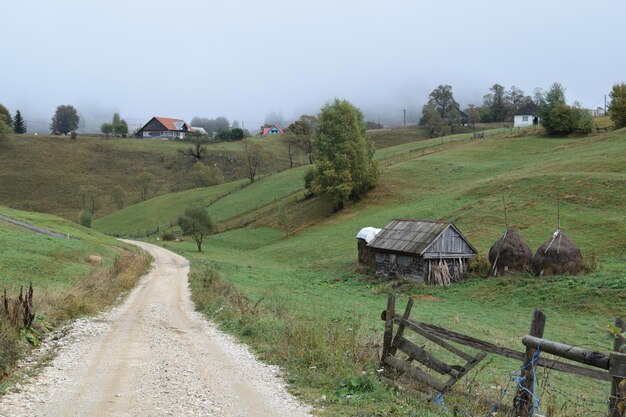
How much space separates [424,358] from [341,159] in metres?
61.6

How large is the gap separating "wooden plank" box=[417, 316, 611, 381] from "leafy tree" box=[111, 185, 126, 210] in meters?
112

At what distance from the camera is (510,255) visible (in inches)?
1313

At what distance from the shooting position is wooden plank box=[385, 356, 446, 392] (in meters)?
9.95

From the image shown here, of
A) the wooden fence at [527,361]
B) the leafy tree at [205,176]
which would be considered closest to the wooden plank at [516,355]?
the wooden fence at [527,361]

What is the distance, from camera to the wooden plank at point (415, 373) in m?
9.95

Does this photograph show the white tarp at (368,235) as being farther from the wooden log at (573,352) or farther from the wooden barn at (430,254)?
the wooden log at (573,352)

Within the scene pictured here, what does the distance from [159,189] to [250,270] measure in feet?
302

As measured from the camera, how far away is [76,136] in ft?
530

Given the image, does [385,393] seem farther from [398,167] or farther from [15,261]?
[398,167]

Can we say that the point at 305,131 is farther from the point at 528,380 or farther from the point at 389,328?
the point at 528,380

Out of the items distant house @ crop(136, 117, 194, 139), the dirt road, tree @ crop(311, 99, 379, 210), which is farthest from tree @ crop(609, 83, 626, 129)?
distant house @ crop(136, 117, 194, 139)

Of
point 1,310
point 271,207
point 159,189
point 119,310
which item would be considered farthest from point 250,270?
point 159,189

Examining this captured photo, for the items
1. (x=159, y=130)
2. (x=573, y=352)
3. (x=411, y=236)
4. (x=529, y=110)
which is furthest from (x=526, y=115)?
(x=573, y=352)

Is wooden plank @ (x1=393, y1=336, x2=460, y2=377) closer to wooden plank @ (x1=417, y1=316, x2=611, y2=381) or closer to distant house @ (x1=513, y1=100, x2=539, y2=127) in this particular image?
wooden plank @ (x1=417, y1=316, x2=611, y2=381)
